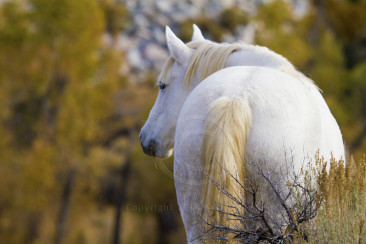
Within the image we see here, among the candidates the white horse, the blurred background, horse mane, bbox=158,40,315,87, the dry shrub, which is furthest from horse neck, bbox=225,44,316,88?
the blurred background

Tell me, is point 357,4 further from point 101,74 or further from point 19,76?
point 19,76

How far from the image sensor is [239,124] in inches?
90.7

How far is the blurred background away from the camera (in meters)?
18.6

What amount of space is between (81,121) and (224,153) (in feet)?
58.7

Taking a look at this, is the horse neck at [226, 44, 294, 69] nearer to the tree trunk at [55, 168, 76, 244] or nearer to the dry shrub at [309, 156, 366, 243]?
the dry shrub at [309, 156, 366, 243]

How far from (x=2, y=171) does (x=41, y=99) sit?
4.96 m

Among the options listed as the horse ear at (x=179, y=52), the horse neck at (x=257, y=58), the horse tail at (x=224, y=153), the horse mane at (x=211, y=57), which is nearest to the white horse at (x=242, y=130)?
the horse tail at (x=224, y=153)

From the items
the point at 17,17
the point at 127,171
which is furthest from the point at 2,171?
the point at 17,17

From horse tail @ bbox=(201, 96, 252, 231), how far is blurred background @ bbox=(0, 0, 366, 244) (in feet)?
48.3

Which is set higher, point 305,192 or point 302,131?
point 302,131

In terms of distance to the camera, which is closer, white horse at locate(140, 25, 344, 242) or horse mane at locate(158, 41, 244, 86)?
white horse at locate(140, 25, 344, 242)

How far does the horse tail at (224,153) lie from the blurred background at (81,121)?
14721mm

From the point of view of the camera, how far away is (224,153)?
231cm

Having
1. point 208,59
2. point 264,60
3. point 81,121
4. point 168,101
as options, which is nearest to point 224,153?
point 264,60
